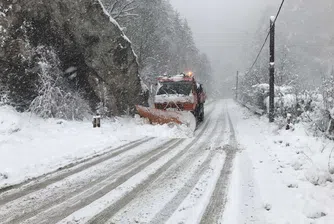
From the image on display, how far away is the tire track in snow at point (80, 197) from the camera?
4543 mm

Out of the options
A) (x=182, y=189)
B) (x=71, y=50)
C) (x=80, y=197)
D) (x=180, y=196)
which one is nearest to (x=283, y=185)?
(x=182, y=189)

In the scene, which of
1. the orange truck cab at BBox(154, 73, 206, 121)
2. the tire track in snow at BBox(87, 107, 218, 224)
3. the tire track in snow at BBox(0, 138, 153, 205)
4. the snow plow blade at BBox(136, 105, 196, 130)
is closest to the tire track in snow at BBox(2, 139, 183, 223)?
the tire track in snow at BBox(87, 107, 218, 224)

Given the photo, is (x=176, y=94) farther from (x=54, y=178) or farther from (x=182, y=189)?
(x=182, y=189)

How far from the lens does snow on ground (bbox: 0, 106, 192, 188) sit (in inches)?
287

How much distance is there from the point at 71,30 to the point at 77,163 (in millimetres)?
8392

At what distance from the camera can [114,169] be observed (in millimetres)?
7426

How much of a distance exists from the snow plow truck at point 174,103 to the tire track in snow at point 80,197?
6.81 meters

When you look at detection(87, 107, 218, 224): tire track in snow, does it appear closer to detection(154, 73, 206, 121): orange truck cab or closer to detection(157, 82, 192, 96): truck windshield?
detection(154, 73, 206, 121): orange truck cab

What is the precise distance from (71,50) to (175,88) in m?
5.40

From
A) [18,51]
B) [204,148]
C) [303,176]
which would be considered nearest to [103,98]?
[18,51]

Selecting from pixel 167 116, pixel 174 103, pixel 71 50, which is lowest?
pixel 167 116

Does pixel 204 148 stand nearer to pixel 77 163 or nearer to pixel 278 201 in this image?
pixel 77 163

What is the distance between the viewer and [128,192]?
18.9 feet

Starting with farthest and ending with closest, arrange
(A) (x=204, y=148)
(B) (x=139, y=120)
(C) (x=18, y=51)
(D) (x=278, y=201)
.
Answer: (B) (x=139, y=120), (C) (x=18, y=51), (A) (x=204, y=148), (D) (x=278, y=201)
